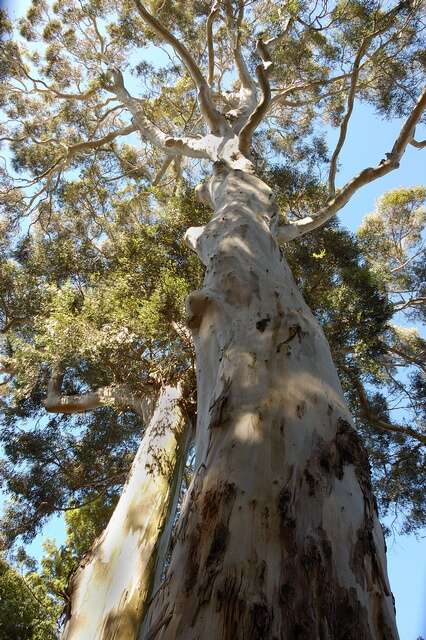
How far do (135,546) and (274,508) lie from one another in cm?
275

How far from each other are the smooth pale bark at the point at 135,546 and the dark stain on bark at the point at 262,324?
7.38 feet

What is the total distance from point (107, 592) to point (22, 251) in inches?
319

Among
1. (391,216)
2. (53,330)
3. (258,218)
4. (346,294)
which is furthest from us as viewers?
(391,216)

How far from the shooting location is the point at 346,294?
6.54 metres

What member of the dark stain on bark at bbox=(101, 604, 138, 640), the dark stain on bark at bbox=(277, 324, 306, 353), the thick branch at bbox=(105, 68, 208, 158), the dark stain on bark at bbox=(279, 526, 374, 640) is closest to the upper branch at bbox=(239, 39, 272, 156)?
the thick branch at bbox=(105, 68, 208, 158)

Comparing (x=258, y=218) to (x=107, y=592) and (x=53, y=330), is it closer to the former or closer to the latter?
(x=53, y=330)

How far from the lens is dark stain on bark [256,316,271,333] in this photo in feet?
8.20

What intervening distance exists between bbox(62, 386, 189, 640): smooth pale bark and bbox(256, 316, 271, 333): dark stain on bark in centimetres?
225

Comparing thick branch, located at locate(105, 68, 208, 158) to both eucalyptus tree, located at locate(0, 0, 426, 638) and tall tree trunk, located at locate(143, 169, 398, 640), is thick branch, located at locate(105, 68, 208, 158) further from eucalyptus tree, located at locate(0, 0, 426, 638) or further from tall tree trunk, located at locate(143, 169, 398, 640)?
tall tree trunk, located at locate(143, 169, 398, 640)

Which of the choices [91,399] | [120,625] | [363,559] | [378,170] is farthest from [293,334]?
[378,170]

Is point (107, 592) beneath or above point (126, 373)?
beneath

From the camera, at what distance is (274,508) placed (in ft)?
5.15

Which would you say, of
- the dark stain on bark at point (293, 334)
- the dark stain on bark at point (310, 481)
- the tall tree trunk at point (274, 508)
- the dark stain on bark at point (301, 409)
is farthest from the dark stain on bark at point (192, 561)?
the dark stain on bark at point (293, 334)

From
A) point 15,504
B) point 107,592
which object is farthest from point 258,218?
point 15,504
